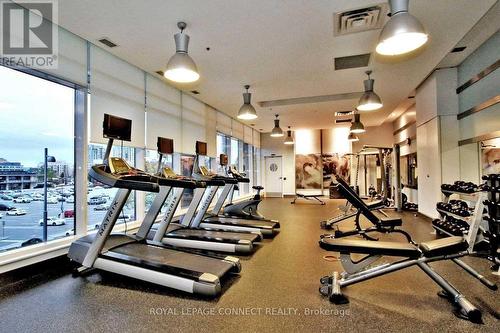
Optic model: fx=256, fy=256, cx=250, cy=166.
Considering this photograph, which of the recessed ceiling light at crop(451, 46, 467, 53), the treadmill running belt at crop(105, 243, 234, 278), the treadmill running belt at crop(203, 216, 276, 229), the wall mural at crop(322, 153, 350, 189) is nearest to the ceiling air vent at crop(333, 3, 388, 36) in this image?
the recessed ceiling light at crop(451, 46, 467, 53)

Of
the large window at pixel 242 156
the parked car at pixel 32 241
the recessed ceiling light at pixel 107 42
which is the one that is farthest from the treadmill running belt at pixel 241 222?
the recessed ceiling light at pixel 107 42

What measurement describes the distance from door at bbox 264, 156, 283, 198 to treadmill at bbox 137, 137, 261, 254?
8.48m

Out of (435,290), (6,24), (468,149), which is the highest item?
(6,24)

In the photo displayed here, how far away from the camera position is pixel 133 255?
3055 mm

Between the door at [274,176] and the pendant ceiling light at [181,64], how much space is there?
9.86m

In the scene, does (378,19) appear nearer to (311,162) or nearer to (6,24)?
(6,24)

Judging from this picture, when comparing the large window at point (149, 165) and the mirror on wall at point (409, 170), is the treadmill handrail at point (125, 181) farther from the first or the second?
the mirror on wall at point (409, 170)

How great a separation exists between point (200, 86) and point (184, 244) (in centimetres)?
353

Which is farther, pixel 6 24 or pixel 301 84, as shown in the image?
pixel 301 84

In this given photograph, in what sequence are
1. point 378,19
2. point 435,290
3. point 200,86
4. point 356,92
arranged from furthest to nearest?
point 356,92 < point 200,86 < point 378,19 < point 435,290

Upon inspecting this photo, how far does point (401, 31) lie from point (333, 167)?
10.2 meters

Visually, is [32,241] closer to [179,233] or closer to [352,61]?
[179,233]

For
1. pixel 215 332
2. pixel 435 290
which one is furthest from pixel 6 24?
pixel 435 290

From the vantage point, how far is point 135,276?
279cm
